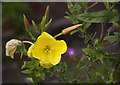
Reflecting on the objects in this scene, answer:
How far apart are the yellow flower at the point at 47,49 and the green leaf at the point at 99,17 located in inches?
7.2

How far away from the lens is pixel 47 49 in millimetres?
994

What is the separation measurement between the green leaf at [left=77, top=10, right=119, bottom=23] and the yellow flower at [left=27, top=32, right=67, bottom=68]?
18 cm

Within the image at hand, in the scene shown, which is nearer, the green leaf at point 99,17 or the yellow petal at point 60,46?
the green leaf at point 99,17

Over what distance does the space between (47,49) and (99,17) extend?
14.5 inches

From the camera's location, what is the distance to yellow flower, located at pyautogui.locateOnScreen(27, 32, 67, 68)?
2.77ft

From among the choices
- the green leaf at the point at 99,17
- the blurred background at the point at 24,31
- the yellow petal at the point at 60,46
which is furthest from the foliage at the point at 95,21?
the blurred background at the point at 24,31

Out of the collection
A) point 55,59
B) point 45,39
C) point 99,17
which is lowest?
point 55,59

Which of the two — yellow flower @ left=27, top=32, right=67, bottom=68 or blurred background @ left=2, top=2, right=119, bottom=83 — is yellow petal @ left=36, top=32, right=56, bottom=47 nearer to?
yellow flower @ left=27, top=32, right=67, bottom=68

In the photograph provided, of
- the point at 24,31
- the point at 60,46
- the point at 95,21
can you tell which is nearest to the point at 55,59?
the point at 60,46

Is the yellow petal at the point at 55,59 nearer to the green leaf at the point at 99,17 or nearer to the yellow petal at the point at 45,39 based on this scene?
the yellow petal at the point at 45,39

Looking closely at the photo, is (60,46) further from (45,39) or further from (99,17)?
(99,17)

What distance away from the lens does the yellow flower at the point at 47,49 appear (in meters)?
0.84

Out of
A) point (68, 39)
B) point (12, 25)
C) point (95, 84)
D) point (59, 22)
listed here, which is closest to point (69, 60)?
point (68, 39)

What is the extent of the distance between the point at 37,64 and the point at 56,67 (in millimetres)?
109
